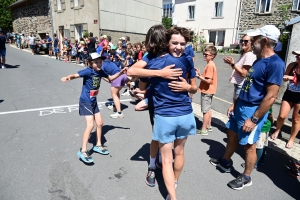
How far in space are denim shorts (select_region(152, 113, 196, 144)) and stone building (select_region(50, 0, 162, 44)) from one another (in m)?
17.4

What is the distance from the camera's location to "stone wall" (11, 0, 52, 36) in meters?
25.3

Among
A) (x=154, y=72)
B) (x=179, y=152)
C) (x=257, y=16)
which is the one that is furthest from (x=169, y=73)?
(x=257, y=16)

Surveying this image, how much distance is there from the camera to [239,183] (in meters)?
2.92

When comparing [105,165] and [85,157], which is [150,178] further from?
[85,157]

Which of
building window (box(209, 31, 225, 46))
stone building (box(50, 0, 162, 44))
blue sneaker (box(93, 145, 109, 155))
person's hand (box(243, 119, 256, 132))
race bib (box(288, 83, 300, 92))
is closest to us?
person's hand (box(243, 119, 256, 132))

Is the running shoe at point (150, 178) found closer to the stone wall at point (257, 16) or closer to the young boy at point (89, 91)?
the young boy at point (89, 91)

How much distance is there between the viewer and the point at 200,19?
88.5 feet

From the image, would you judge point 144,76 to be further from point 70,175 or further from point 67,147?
point 67,147

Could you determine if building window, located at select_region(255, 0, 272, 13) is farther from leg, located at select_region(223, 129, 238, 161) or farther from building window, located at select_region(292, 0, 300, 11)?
leg, located at select_region(223, 129, 238, 161)

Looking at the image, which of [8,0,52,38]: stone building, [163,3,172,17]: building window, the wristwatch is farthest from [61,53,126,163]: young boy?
[163,3,172,17]: building window

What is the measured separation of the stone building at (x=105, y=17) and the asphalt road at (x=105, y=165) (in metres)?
14.5

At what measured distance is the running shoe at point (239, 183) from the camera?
291cm

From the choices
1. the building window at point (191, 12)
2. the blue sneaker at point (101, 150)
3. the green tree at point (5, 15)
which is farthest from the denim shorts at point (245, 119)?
the green tree at point (5, 15)

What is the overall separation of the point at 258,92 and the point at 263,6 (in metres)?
23.5
